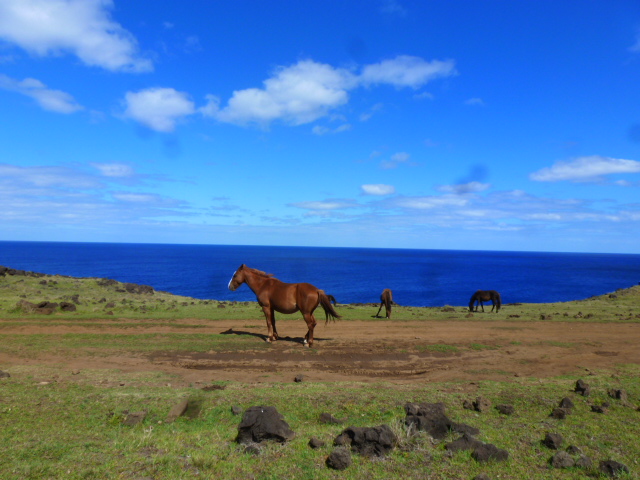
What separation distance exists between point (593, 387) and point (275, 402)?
27.3 feet

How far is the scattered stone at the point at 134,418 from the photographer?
816cm

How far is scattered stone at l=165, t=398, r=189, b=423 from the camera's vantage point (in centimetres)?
849

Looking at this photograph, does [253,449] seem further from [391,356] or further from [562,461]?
[391,356]

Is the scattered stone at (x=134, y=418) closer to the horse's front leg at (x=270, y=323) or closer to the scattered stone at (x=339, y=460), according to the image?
the scattered stone at (x=339, y=460)

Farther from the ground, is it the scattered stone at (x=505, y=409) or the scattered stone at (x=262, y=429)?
the scattered stone at (x=262, y=429)

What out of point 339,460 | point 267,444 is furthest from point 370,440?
point 267,444

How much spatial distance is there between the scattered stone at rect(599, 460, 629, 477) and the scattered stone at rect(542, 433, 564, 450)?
2.75 feet

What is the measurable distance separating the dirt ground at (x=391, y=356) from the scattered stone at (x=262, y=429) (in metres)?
4.18

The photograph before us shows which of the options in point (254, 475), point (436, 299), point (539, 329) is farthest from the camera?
point (436, 299)

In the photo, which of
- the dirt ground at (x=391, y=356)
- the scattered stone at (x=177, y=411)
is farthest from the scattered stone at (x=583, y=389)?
the scattered stone at (x=177, y=411)

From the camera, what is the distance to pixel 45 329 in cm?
1917

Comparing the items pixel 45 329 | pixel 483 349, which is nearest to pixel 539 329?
pixel 483 349

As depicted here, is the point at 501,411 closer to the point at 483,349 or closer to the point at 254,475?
the point at 254,475

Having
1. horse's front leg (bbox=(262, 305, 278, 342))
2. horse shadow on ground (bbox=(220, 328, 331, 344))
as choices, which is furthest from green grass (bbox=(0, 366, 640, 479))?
horse shadow on ground (bbox=(220, 328, 331, 344))
